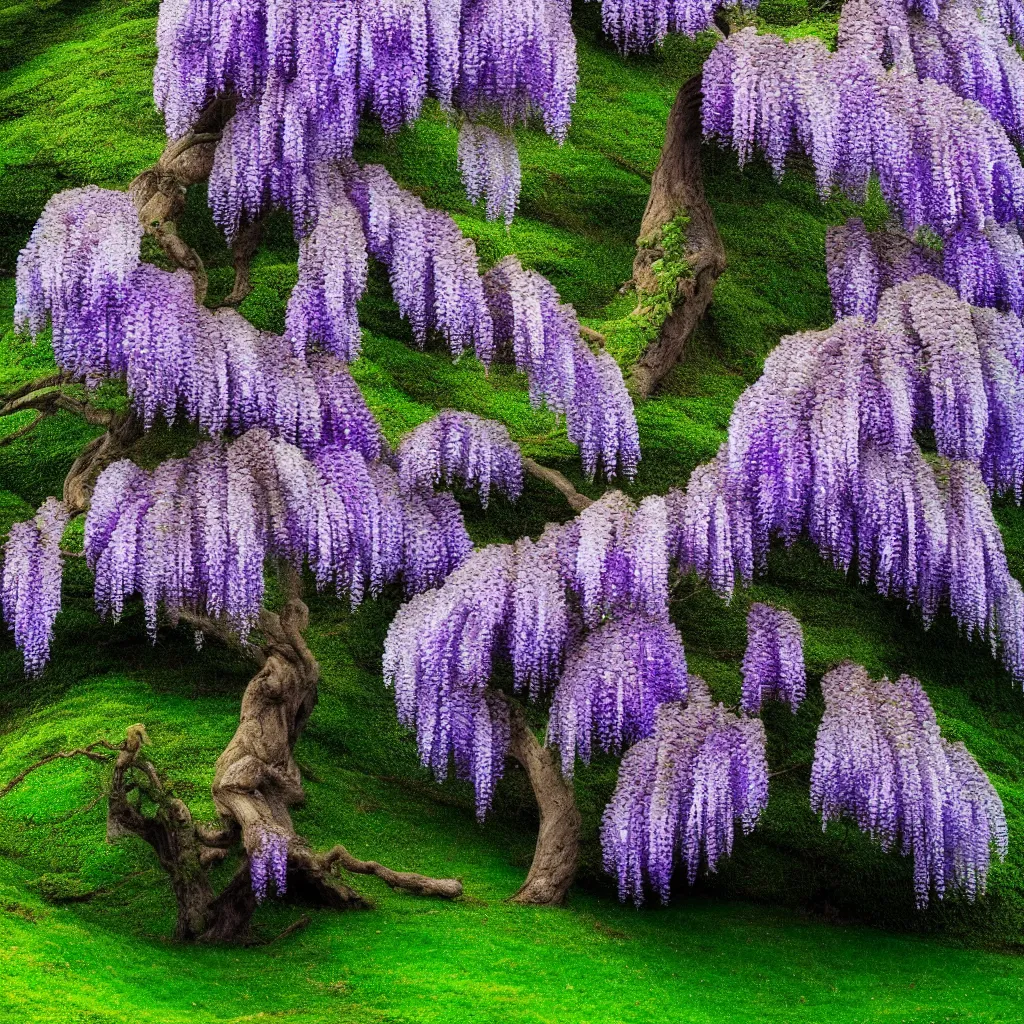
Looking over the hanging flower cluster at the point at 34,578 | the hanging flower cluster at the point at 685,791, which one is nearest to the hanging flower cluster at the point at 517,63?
the hanging flower cluster at the point at 34,578

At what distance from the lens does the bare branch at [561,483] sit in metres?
11.1

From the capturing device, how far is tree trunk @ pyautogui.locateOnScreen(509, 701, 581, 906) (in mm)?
9391

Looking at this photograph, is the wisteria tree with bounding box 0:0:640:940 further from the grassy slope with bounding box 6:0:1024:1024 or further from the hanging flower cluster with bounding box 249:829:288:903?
the grassy slope with bounding box 6:0:1024:1024

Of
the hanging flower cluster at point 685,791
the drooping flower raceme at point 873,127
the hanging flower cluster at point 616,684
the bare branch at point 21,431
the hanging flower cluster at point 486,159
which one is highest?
the drooping flower raceme at point 873,127

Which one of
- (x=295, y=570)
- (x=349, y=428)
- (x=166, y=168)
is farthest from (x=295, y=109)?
(x=295, y=570)

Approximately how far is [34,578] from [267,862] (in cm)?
217

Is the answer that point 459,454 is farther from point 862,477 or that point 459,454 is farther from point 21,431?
point 21,431

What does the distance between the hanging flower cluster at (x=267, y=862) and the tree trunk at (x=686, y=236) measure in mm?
5291

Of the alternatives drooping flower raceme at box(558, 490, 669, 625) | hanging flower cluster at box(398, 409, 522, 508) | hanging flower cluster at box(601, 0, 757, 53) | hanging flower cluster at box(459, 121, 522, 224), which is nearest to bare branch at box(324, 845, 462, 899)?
drooping flower raceme at box(558, 490, 669, 625)

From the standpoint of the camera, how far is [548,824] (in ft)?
31.6

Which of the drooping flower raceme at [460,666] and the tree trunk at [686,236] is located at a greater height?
the tree trunk at [686,236]

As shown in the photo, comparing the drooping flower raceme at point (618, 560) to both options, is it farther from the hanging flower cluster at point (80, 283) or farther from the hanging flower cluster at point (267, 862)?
the hanging flower cluster at point (80, 283)

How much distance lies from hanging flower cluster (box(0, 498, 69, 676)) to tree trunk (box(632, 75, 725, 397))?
4.79 m

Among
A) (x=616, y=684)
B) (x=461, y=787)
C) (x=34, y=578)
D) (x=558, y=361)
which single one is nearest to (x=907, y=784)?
(x=616, y=684)
